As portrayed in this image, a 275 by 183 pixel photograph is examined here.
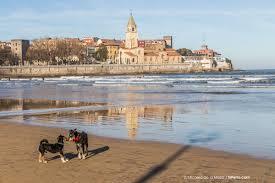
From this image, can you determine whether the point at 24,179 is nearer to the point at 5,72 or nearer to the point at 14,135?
the point at 14,135

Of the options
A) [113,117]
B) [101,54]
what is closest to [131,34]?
[101,54]

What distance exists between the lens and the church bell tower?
162488 mm

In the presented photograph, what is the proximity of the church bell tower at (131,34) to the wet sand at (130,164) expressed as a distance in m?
152

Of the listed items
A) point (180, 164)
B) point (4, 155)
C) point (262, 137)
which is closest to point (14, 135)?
point (4, 155)

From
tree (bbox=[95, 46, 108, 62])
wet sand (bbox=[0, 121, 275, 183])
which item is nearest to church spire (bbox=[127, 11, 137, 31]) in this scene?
tree (bbox=[95, 46, 108, 62])

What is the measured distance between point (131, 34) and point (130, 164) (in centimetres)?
15664

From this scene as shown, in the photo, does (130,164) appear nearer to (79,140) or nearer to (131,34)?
(79,140)

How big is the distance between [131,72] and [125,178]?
449ft

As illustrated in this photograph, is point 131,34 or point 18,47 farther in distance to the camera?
point 18,47

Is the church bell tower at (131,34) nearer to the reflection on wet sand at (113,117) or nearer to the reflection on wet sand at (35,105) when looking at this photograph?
the reflection on wet sand at (35,105)

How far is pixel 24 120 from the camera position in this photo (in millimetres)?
19438

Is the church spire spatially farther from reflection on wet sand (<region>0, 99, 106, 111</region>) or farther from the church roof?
reflection on wet sand (<region>0, 99, 106, 111</region>)

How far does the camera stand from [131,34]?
165 meters

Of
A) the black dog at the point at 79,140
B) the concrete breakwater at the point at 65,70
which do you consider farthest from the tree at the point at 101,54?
the black dog at the point at 79,140
